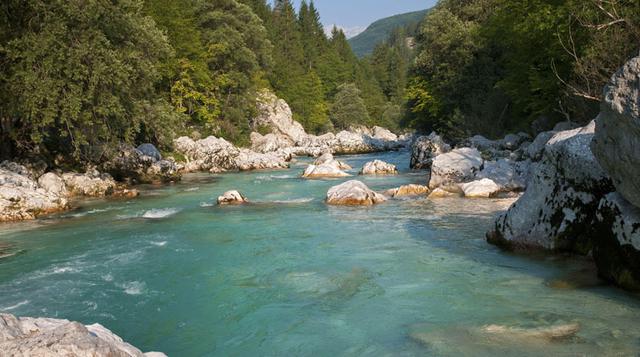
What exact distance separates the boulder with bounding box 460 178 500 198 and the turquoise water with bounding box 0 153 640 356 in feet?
8.88

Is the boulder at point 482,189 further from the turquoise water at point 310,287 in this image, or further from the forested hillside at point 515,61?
the forested hillside at point 515,61

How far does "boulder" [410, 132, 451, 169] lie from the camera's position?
33.4 metres

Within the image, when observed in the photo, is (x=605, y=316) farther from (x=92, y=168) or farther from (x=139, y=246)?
(x=92, y=168)

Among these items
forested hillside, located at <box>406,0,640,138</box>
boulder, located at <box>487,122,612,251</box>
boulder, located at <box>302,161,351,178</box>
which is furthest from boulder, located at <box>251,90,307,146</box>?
boulder, located at <box>487,122,612,251</box>

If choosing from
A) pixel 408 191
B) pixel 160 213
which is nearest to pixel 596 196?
pixel 408 191

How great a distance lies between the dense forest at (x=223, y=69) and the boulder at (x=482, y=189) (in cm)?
426

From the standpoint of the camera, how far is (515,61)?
1206 inches

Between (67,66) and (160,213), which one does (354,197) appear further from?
(67,66)

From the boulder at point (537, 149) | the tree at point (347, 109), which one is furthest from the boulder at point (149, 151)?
the tree at point (347, 109)

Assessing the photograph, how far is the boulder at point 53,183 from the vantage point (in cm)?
2105

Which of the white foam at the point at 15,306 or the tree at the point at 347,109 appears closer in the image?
the white foam at the point at 15,306

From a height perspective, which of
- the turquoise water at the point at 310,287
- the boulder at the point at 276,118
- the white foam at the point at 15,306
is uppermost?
the boulder at the point at 276,118

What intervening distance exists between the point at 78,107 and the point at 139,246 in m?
8.69

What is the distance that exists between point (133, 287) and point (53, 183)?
45.9 feet
